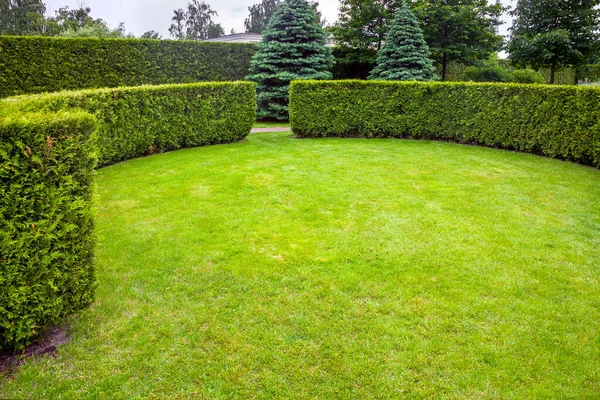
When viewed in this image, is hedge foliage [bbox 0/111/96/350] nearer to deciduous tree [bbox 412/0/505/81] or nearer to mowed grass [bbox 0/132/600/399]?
mowed grass [bbox 0/132/600/399]

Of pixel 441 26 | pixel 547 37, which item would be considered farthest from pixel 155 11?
pixel 547 37

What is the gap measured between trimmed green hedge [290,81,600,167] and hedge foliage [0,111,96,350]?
879 centimetres

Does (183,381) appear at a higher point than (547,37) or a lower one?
lower

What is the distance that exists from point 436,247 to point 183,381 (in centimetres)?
299

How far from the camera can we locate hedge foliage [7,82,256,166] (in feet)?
24.6

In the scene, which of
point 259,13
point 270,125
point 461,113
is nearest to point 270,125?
point 270,125

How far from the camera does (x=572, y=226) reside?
16.3ft

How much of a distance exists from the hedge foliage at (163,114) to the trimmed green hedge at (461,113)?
177 cm

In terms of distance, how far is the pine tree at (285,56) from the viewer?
51.3ft

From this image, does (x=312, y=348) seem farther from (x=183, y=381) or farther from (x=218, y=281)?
(x=218, y=281)

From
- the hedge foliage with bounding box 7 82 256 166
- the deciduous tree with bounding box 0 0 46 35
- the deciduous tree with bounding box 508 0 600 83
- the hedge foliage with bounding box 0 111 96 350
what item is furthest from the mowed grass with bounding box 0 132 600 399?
the deciduous tree with bounding box 0 0 46 35

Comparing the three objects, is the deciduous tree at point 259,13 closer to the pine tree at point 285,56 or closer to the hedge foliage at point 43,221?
the pine tree at point 285,56

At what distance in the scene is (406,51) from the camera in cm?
1595

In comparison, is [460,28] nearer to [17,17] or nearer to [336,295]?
[336,295]
